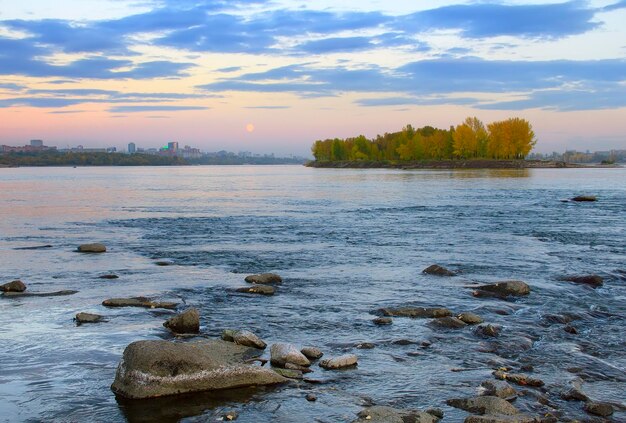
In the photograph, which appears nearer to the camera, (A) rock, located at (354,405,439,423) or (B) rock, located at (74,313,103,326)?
(A) rock, located at (354,405,439,423)

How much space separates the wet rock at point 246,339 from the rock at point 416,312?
4.65m

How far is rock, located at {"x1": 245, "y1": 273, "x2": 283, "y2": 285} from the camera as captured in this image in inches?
900

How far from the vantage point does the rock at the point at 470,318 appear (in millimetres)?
17234

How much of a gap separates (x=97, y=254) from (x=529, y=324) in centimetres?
2060

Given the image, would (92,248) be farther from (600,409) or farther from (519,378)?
(600,409)

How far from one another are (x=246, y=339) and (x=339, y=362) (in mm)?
2520

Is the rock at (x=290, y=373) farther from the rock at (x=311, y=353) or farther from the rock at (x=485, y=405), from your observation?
the rock at (x=485, y=405)

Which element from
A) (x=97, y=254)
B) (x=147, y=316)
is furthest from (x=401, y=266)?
(x=97, y=254)

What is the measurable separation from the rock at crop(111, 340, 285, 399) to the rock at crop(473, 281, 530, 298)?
35.2 feet

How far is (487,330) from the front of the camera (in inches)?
639

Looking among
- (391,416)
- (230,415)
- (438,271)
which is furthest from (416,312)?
(230,415)

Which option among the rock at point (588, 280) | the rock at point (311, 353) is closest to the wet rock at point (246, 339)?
the rock at point (311, 353)

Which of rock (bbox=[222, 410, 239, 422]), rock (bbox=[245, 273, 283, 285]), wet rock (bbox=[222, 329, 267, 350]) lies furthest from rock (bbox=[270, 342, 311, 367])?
rock (bbox=[245, 273, 283, 285])

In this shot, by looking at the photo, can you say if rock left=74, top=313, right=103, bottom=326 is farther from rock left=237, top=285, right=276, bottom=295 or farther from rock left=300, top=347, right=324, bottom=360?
rock left=300, top=347, right=324, bottom=360
